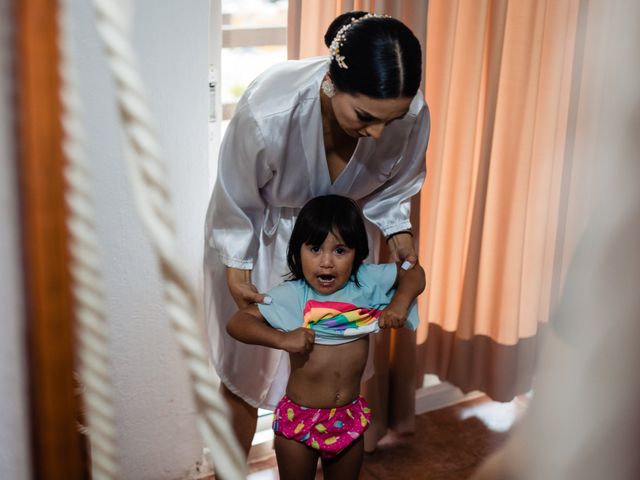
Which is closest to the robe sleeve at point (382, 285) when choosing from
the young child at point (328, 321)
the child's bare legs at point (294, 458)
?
Answer: the young child at point (328, 321)

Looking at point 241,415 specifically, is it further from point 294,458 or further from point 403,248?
point 403,248

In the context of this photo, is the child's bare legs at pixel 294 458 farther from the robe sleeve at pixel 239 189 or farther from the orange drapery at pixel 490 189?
the orange drapery at pixel 490 189

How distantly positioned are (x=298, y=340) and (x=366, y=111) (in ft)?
1.45

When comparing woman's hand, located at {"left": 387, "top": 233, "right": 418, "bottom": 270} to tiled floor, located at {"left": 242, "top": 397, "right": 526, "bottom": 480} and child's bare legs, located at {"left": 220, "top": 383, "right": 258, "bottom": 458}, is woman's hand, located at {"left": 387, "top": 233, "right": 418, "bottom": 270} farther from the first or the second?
tiled floor, located at {"left": 242, "top": 397, "right": 526, "bottom": 480}

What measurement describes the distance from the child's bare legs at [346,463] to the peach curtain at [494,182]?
73 centimetres

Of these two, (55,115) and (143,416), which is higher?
(55,115)

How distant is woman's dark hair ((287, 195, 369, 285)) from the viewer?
5.09ft

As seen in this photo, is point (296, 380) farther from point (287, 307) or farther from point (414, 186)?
point (414, 186)

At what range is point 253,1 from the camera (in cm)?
200

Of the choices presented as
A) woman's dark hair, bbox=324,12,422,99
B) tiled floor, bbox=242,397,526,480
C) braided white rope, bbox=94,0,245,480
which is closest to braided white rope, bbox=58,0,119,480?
braided white rope, bbox=94,0,245,480

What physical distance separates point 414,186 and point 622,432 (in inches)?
56.6

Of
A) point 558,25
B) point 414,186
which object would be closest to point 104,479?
point 414,186

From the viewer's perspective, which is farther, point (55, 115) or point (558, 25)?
point (558, 25)

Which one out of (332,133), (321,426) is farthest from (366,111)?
(321,426)
